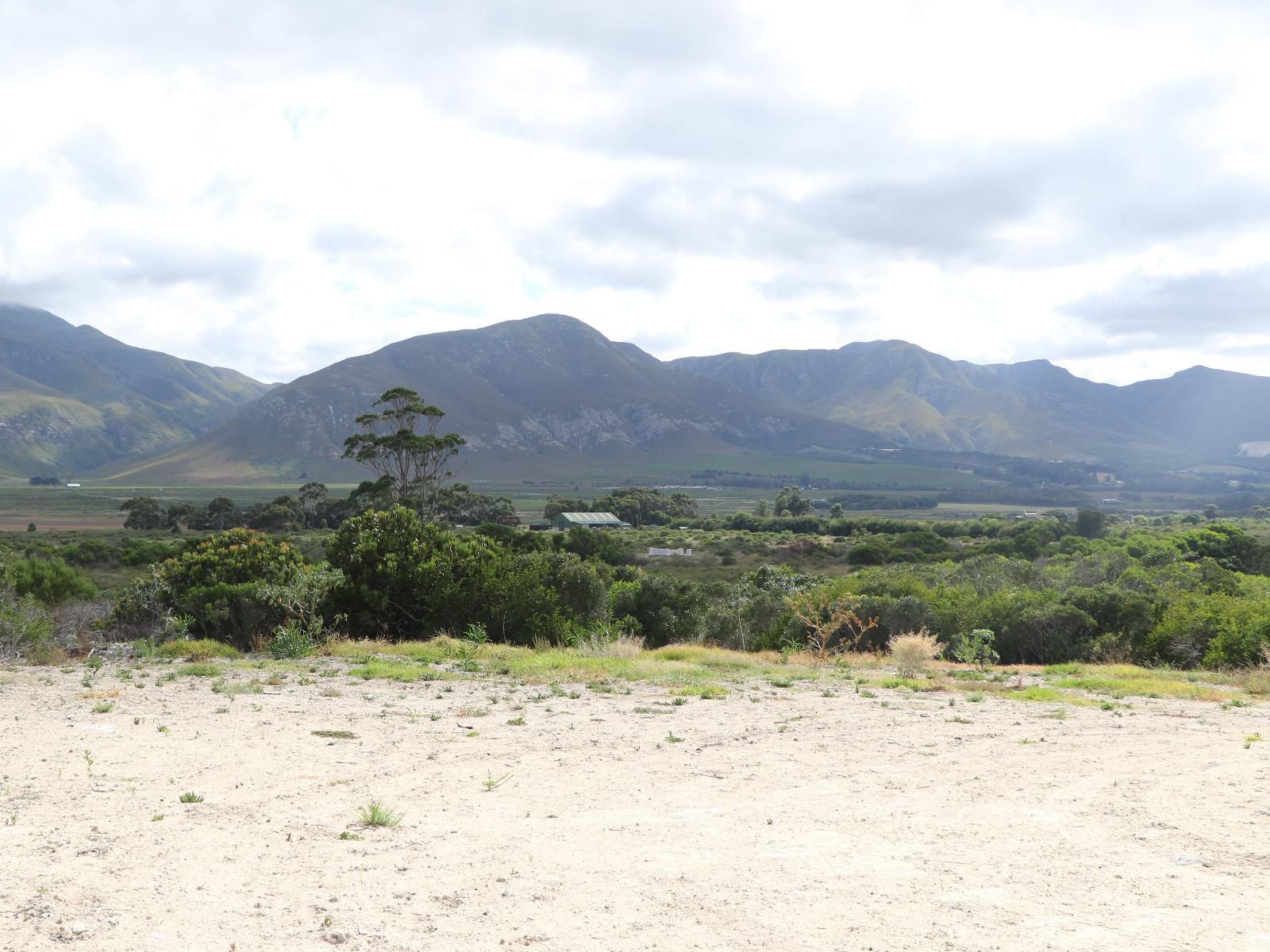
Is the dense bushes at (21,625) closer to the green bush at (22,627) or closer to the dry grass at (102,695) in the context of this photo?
the green bush at (22,627)

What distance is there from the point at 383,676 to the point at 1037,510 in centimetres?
18716

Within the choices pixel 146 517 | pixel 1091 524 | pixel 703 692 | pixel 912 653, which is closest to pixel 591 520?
pixel 146 517

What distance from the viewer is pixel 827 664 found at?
1952 cm

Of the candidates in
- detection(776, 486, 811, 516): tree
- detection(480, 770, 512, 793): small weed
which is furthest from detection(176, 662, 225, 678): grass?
detection(776, 486, 811, 516): tree

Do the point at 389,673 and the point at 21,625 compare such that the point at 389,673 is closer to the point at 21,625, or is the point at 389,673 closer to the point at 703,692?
the point at 703,692

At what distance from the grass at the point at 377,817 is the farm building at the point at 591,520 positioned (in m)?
98.5

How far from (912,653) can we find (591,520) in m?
99.1

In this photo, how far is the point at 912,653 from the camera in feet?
63.0

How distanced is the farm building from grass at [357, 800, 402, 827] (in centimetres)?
9852

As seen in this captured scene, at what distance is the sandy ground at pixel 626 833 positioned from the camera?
5.53 metres

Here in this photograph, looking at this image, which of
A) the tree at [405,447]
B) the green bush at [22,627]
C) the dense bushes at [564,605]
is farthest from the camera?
the tree at [405,447]

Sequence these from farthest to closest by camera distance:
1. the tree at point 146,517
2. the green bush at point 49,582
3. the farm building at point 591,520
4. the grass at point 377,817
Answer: the farm building at point 591,520
the tree at point 146,517
the green bush at point 49,582
the grass at point 377,817

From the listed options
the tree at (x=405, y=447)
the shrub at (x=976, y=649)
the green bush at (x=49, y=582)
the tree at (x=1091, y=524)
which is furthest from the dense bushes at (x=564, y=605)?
the tree at (x=1091, y=524)

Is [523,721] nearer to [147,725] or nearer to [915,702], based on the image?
[147,725]
